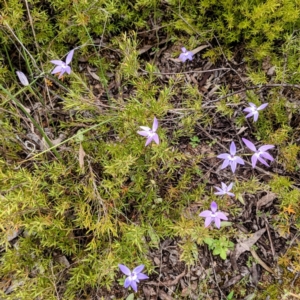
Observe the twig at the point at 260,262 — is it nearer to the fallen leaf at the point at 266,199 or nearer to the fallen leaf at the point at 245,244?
the fallen leaf at the point at 245,244

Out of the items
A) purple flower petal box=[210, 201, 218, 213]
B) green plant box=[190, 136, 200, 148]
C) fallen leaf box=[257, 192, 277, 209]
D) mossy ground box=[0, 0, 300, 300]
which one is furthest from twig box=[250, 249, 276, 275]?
green plant box=[190, 136, 200, 148]

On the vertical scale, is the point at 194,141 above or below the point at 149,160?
below

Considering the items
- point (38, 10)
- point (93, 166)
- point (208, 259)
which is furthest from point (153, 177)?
point (38, 10)

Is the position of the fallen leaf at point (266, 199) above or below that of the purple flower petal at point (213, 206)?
below

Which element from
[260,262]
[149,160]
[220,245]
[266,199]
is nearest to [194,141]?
[149,160]

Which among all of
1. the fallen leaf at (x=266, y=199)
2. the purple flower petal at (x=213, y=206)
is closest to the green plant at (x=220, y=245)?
the fallen leaf at (x=266, y=199)

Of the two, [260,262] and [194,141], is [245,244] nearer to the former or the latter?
[260,262]

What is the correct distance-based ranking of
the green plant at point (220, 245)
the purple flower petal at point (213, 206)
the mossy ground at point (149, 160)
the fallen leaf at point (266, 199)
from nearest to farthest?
the purple flower petal at point (213, 206) → the mossy ground at point (149, 160) → the green plant at point (220, 245) → the fallen leaf at point (266, 199)
